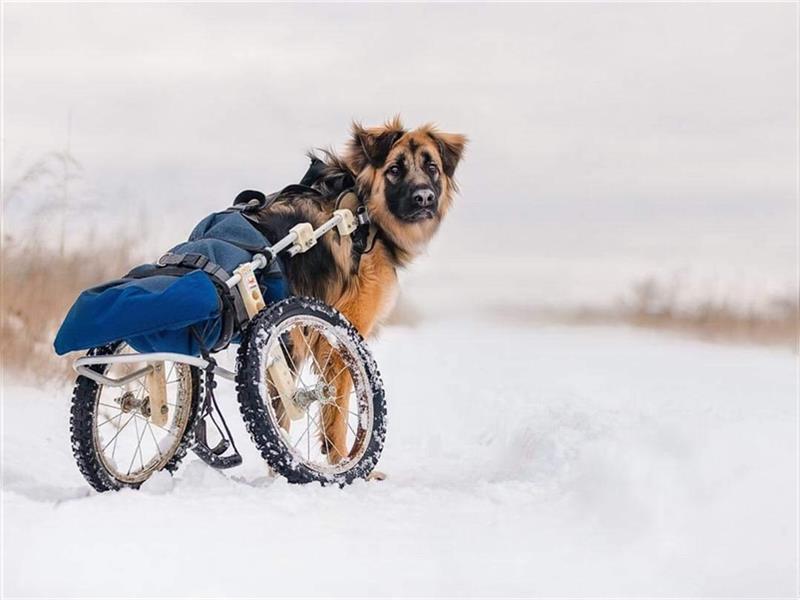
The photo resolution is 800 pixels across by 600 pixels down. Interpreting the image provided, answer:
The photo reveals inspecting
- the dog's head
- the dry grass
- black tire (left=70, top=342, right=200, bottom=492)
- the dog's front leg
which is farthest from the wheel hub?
the dry grass

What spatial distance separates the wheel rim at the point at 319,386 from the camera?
15.1 feet

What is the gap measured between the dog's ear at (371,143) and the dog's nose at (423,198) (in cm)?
27

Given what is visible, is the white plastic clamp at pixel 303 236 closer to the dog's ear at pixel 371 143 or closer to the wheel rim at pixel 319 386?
the wheel rim at pixel 319 386

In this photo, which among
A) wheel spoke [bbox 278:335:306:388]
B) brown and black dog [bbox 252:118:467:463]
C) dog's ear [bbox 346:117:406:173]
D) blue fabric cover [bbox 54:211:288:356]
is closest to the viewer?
blue fabric cover [bbox 54:211:288:356]

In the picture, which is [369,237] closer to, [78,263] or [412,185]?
[412,185]

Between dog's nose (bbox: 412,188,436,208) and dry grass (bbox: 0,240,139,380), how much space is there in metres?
3.00

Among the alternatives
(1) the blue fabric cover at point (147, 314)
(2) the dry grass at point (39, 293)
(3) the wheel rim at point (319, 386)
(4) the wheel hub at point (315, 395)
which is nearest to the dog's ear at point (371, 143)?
(3) the wheel rim at point (319, 386)

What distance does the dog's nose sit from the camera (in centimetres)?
555

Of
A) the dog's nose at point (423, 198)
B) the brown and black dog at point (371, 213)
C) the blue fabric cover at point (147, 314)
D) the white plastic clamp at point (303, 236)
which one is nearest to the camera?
the blue fabric cover at point (147, 314)

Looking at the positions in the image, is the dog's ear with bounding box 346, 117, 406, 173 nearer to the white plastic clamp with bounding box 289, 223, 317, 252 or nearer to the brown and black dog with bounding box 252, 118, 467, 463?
the brown and black dog with bounding box 252, 118, 467, 463

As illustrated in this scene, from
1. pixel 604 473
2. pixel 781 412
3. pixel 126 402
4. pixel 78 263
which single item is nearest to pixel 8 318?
pixel 78 263

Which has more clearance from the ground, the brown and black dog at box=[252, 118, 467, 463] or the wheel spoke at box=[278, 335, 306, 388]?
the brown and black dog at box=[252, 118, 467, 463]

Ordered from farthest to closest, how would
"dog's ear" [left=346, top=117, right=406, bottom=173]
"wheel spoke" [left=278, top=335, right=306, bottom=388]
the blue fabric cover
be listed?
"dog's ear" [left=346, top=117, right=406, bottom=173] → "wheel spoke" [left=278, top=335, right=306, bottom=388] → the blue fabric cover

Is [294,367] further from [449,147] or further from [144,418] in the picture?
[449,147]
